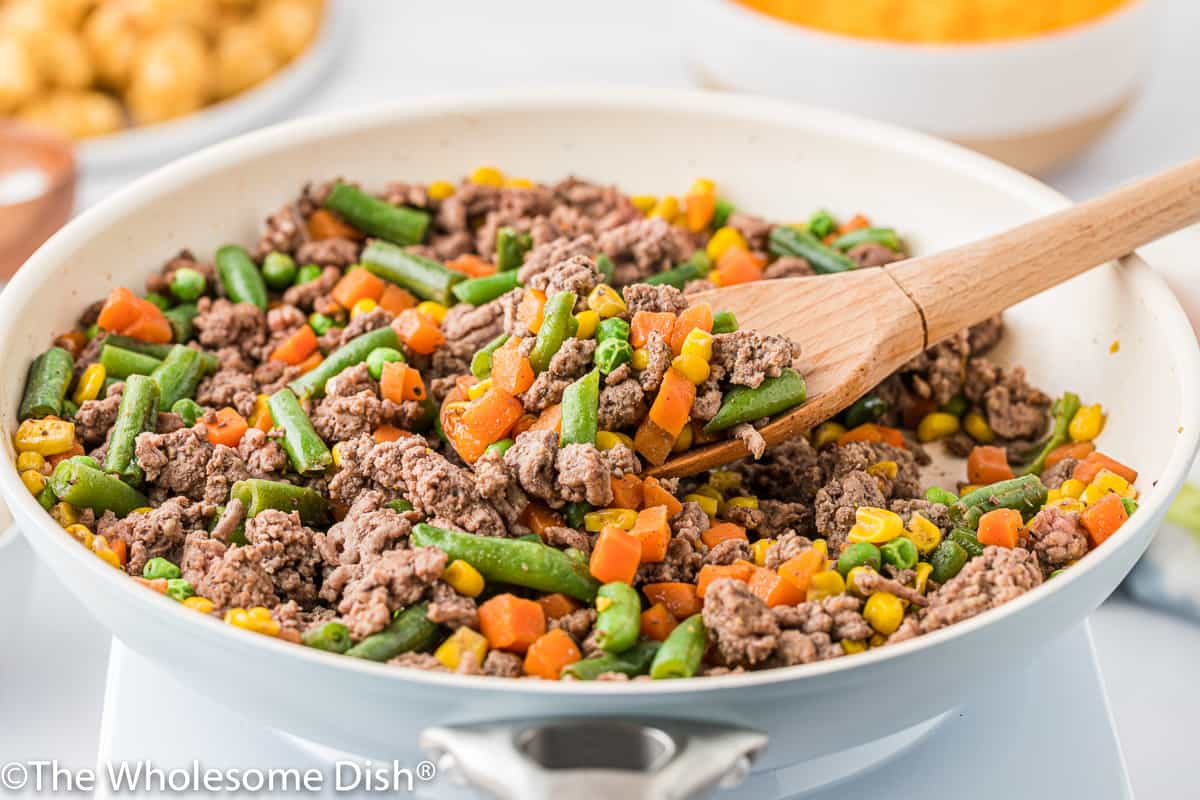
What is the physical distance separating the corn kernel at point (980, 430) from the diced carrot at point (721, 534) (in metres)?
0.88

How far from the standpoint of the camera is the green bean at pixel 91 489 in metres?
2.82

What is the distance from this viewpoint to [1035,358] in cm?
354

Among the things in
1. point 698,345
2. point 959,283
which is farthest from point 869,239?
point 698,345

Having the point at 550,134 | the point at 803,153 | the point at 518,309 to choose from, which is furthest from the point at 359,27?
the point at 518,309

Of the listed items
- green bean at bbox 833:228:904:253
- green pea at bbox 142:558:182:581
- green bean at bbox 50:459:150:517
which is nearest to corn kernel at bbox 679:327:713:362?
green bean at bbox 833:228:904:253

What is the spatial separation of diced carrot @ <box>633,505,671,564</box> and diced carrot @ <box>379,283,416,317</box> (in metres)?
1.14

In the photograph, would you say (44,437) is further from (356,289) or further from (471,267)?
(471,267)

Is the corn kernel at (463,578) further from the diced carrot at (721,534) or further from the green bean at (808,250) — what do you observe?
the green bean at (808,250)

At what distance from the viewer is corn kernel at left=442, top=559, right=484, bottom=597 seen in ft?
8.40

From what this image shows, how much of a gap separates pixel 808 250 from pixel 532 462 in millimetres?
1317

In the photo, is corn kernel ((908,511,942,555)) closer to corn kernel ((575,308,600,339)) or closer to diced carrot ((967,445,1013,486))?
diced carrot ((967,445,1013,486))

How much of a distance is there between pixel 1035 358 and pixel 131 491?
2282 mm

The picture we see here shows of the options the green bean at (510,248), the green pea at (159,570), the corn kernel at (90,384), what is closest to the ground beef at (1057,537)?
the green bean at (510,248)

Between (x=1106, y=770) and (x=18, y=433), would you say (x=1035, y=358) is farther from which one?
(x=18, y=433)
